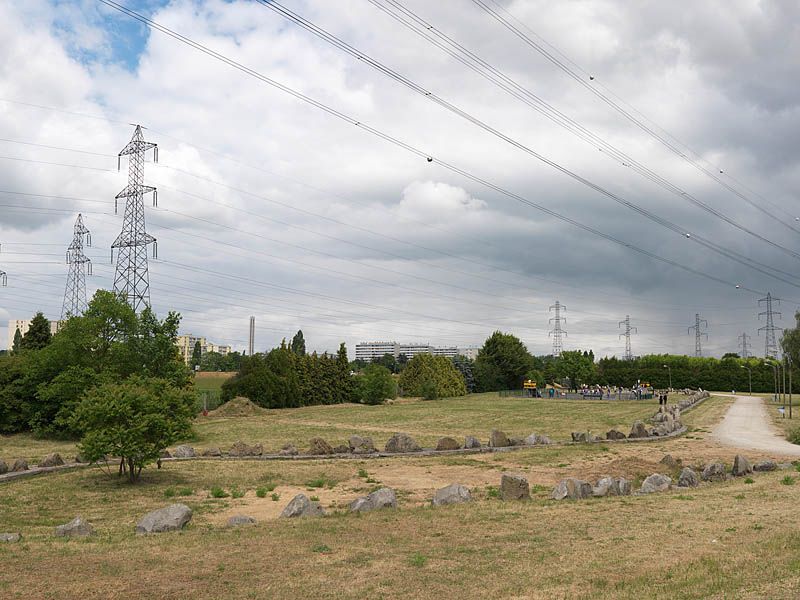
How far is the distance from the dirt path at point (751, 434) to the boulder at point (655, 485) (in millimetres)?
12432

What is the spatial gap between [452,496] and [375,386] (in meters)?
52.6

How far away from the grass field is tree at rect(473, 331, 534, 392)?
74.8m

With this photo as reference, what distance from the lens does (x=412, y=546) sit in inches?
472

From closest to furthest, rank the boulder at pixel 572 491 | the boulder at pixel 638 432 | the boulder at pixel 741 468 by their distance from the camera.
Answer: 1. the boulder at pixel 572 491
2. the boulder at pixel 741 468
3. the boulder at pixel 638 432

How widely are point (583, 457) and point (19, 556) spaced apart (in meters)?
20.4

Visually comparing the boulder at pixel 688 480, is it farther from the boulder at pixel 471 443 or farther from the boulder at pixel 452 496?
the boulder at pixel 471 443

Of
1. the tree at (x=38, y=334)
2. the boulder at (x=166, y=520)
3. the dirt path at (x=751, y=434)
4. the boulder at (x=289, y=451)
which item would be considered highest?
the tree at (x=38, y=334)

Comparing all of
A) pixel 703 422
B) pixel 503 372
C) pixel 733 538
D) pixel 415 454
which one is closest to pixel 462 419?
pixel 703 422

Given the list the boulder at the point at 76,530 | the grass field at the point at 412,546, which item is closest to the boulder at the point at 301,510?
the grass field at the point at 412,546

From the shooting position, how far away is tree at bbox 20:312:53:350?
58500 mm

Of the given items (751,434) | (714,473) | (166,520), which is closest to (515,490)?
(714,473)

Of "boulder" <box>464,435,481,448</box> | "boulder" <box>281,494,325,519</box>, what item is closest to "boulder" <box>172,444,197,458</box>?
"boulder" <box>464,435,481,448</box>

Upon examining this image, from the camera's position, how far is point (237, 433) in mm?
40062

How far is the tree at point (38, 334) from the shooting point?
58.5 metres
